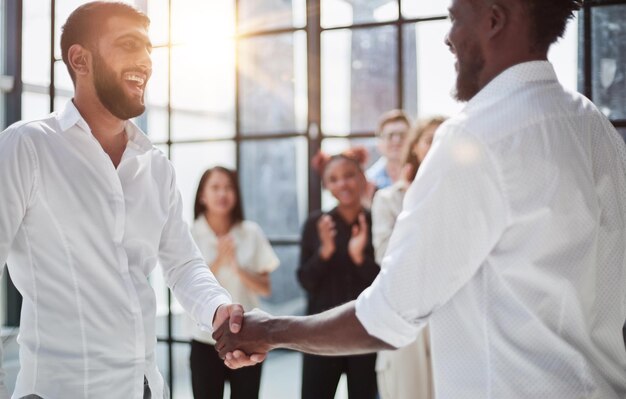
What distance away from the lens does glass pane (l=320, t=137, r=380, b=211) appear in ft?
12.0

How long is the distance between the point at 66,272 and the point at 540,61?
1143 mm

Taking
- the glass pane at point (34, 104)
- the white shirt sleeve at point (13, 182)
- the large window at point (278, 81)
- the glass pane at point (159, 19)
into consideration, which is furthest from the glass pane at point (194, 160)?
the white shirt sleeve at point (13, 182)

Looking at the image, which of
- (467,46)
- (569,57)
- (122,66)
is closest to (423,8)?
(569,57)

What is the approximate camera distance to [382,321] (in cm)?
130

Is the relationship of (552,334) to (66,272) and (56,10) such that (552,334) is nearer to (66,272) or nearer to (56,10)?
(66,272)

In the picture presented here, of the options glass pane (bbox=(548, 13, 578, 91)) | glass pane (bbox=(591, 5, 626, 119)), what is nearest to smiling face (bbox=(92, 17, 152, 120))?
glass pane (bbox=(548, 13, 578, 91))

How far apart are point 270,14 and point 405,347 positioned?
6.34ft

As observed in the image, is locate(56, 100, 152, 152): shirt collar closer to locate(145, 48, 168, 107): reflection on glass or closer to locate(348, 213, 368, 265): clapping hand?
locate(348, 213, 368, 265): clapping hand

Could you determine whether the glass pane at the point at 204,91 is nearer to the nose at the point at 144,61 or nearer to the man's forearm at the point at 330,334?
the nose at the point at 144,61

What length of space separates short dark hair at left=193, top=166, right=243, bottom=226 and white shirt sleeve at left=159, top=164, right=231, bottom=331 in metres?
1.54

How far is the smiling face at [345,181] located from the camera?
3.37 m

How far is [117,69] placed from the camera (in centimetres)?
196

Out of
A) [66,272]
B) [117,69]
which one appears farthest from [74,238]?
[117,69]

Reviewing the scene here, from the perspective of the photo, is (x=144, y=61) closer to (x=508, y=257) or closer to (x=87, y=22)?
(x=87, y=22)
